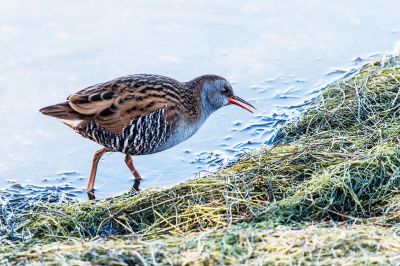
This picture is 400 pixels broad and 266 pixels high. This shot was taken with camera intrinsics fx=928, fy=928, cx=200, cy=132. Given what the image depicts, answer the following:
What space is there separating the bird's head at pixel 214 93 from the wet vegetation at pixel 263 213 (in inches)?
35.1

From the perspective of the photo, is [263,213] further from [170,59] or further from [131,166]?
[170,59]

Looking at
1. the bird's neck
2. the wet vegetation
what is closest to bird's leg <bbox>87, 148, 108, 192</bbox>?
the wet vegetation

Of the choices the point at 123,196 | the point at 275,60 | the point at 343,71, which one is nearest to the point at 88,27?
the point at 275,60

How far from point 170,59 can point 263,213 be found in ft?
13.4

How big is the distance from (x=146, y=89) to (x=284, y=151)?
1.38 m

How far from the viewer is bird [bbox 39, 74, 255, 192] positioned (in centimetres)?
772

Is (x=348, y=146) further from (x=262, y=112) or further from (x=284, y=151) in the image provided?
(x=262, y=112)

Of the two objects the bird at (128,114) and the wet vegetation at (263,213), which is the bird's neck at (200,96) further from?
the wet vegetation at (263,213)

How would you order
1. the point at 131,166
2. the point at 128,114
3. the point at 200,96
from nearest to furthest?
the point at 128,114 → the point at 131,166 → the point at 200,96

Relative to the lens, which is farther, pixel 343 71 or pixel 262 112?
pixel 343 71

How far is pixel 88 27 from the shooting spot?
1034cm

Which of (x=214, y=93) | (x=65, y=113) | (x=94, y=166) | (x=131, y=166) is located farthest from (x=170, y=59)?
(x=65, y=113)

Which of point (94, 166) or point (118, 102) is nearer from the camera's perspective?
point (118, 102)

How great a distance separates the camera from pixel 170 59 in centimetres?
1003
